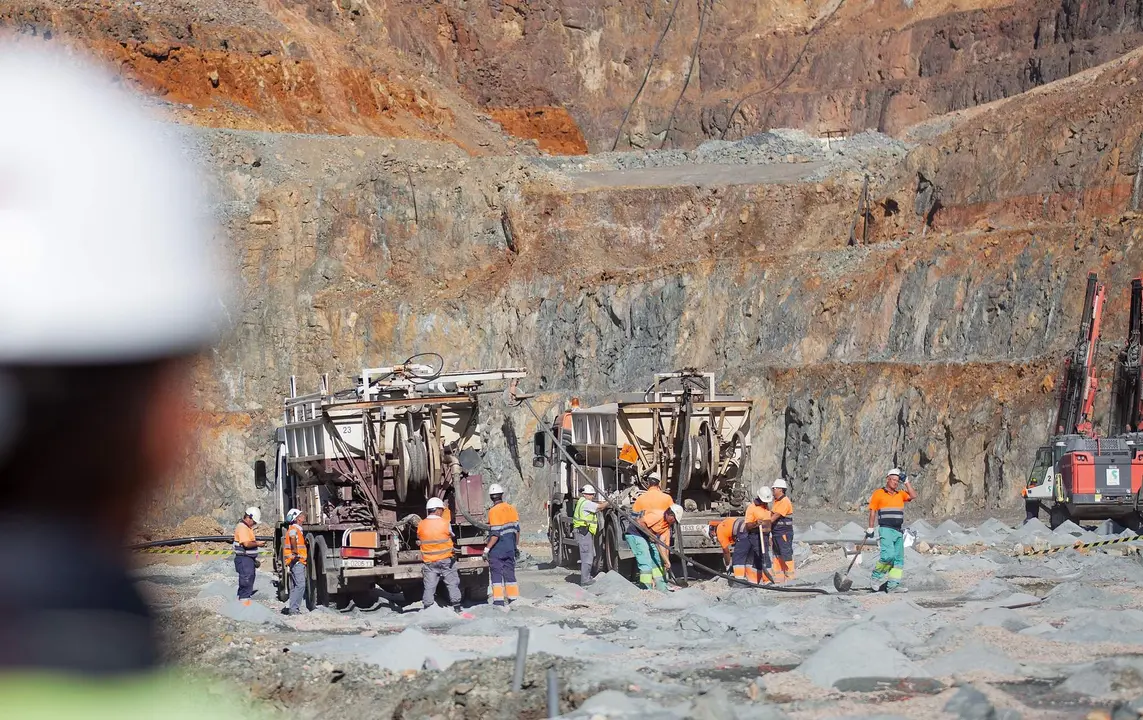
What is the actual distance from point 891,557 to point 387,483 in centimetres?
637

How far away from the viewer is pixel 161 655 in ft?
8.68

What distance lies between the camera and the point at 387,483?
18125mm

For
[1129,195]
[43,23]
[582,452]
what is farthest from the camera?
[43,23]

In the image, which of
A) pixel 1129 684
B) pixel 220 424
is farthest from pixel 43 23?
pixel 1129 684

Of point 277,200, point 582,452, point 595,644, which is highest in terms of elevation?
point 277,200

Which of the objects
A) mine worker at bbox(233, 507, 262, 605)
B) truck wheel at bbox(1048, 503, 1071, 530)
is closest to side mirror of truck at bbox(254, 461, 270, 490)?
mine worker at bbox(233, 507, 262, 605)

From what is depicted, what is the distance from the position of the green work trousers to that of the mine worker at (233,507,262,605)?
8332mm

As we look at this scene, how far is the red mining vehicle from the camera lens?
2598cm

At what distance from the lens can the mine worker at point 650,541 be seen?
18.5m

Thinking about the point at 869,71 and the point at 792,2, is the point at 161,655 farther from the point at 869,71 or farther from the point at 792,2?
the point at 792,2

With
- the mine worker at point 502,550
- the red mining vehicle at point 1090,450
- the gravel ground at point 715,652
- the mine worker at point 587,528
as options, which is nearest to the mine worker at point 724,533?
the gravel ground at point 715,652

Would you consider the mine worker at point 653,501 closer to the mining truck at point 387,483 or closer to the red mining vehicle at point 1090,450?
the mining truck at point 387,483

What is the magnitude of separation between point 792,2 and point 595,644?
7703 centimetres

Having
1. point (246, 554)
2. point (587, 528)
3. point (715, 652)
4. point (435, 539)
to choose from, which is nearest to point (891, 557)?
point (587, 528)
